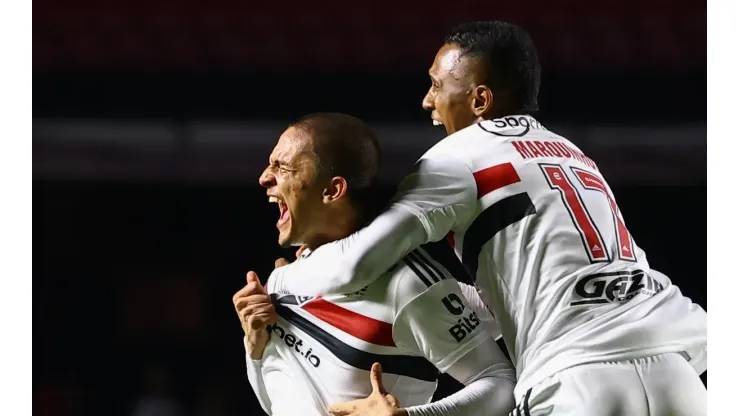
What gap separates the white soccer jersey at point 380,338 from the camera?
1746 millimetres

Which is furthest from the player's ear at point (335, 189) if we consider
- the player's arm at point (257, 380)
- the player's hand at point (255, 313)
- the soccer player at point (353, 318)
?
the player's arm at point (257, 380)

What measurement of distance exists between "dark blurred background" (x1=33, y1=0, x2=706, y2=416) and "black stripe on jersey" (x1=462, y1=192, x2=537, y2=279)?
0.30 meters

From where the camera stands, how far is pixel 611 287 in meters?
1.73

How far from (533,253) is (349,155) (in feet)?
1.16

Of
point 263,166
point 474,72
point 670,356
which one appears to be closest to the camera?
point 670,356

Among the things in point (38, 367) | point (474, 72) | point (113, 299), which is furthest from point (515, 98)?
point (38, 367)

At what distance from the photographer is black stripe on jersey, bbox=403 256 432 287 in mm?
1757

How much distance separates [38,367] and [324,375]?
2.24 feet

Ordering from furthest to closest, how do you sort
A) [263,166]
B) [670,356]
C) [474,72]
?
[263,166]
[474,72]
[670,356]

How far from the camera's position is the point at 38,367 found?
2.12m

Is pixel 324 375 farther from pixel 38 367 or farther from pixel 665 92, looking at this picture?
pixel 665 92

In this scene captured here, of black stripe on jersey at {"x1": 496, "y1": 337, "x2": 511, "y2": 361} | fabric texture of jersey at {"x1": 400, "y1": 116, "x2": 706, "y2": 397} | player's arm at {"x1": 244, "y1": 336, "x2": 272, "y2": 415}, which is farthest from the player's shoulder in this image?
player's arm at {"x1": 244, "y1": 336, "x2": 272, "y2": 415}

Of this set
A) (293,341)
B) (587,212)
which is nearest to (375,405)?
(293,341)

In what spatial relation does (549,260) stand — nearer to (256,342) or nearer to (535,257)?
(535,257)
